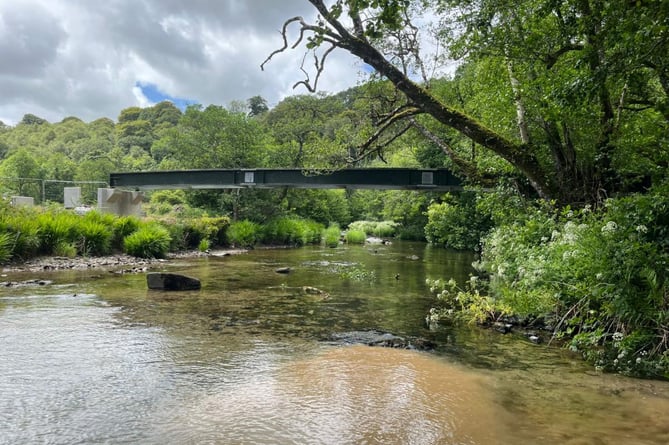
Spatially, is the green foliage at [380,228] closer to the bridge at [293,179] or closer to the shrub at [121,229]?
the bridge at [293,179]

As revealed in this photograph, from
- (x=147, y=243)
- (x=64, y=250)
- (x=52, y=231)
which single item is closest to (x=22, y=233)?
(x=52, y=231)

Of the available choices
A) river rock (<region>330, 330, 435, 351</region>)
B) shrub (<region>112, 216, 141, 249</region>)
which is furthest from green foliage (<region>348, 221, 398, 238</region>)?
river rock (<region>330, 330, 435, 351</region>)

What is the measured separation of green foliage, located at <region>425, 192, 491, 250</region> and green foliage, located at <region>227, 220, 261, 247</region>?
13.6 meters

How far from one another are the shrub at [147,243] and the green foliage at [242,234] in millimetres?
7080

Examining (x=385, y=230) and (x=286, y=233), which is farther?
(x=385, y=230)

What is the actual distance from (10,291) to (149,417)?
9.30m

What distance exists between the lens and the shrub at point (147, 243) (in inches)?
798

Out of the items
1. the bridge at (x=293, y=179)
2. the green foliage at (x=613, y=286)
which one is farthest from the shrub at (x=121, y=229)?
the green foliage at (x=613, y=286)

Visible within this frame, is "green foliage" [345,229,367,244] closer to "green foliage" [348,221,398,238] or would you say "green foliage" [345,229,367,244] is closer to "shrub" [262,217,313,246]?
"shrub" [262,217,313,246]

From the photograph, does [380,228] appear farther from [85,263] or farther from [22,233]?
[22,233]

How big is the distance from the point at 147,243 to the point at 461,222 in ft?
68.8

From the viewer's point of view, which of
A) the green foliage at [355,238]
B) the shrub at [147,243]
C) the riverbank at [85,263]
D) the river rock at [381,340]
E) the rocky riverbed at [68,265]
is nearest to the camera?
the river rock at [381,340]

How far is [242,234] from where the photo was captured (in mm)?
29516

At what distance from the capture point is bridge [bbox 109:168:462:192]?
23.8 m
